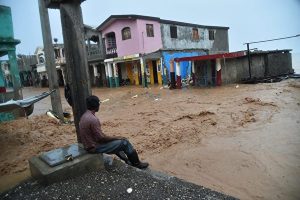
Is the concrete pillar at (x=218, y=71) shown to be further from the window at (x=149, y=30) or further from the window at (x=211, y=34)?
the window at (x=211, y=34)

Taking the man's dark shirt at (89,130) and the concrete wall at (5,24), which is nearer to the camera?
the man's dark shirt at (89,130)

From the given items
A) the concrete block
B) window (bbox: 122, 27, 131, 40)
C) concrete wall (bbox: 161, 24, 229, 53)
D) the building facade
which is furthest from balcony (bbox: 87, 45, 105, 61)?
the concrete block

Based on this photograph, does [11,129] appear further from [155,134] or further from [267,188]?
[267,188]

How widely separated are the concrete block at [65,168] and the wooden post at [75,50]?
3.32 feet

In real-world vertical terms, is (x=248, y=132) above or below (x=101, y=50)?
below

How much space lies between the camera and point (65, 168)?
3.94 meters

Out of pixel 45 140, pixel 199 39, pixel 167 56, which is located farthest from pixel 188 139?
pixel 199 39

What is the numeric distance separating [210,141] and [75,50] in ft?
15.2

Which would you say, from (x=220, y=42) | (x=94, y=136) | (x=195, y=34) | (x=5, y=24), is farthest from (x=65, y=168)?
(x=220, y=42)

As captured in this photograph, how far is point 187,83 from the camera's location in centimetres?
2273

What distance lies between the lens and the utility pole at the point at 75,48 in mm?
4465

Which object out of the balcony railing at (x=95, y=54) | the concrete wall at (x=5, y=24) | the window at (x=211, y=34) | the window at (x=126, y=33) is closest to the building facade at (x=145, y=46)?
the window at (x=126, y=33)

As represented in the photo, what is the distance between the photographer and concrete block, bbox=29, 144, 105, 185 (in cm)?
385

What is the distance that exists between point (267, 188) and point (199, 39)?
26.7m
